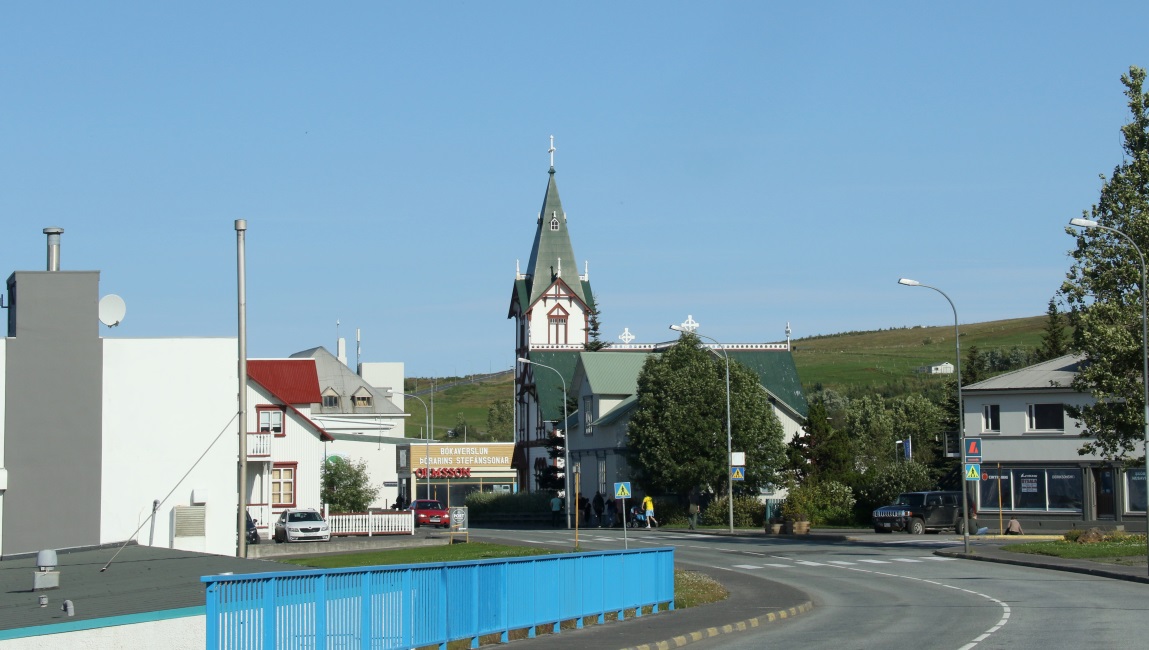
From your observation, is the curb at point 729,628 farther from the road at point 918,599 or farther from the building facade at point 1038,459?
the building facade at point 1038,459

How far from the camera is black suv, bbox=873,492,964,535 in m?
47.8

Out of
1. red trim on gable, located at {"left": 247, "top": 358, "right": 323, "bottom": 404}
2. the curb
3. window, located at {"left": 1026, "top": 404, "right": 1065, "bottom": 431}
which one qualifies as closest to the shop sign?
red trim on gable, located at {"left": 247, "top": 358, "right": 323, "bottom": 404}

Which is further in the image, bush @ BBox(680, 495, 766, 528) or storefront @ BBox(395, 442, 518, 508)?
storefront @ BBox(395, 442, 518, 508)

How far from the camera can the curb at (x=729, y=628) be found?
1644 cm

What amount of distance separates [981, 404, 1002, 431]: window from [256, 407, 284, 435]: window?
97.9ft

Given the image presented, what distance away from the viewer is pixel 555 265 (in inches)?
3996

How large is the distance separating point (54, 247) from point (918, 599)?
1923cm

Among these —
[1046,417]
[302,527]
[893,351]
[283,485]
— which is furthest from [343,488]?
[893,351]

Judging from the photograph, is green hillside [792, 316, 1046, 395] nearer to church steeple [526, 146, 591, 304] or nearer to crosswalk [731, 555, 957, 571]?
church steeple [526, 146, 591, 304]

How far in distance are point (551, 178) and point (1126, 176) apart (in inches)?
2661

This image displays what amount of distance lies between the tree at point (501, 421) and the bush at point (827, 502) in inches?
4248

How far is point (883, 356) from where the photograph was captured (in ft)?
548

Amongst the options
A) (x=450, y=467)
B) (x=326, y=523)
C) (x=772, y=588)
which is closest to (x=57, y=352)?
(x=772, y=588)


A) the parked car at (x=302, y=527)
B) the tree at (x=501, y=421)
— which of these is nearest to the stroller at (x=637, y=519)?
the parked car at (x=302, y=527)
